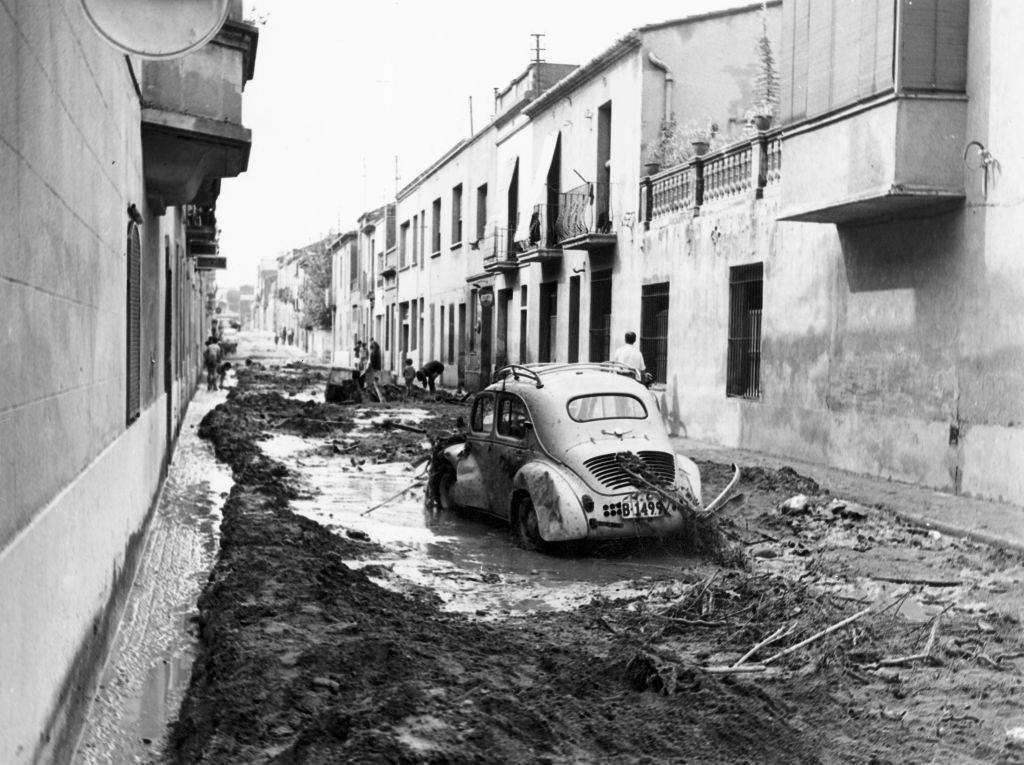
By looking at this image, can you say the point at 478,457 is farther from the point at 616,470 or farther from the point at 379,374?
the point at 379,374

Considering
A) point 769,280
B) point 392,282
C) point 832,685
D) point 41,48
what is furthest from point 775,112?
point 392,282

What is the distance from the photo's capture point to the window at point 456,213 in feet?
138

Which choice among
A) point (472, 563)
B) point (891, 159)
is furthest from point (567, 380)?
point (891, 159)

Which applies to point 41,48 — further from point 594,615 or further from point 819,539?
point 819,539

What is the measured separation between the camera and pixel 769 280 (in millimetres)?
17719

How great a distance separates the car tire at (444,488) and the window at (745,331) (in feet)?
22.8

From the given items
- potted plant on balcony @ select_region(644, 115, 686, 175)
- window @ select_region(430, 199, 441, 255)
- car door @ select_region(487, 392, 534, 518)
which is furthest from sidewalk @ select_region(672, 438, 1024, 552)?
window @ select_region(430, 199, 441, 255)

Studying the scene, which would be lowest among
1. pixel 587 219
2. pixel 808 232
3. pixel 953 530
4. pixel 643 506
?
pixel 953 530

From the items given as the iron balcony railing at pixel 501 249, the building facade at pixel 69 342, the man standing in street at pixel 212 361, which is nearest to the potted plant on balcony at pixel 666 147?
the iron balcony railing at pixel 501 249

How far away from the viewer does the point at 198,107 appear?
37.7ft

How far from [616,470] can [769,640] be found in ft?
12.0

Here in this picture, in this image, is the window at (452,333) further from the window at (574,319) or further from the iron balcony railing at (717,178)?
the iron balcony railing at (717,178)

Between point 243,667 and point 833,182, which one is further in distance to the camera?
point 833,182

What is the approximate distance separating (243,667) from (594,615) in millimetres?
2744
